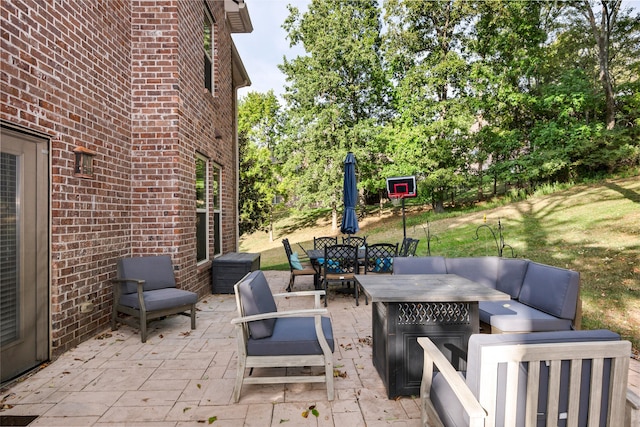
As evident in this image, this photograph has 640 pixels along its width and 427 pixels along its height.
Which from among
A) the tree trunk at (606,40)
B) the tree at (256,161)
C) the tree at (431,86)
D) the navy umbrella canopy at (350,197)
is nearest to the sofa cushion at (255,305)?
the navy umbrella canopy at (350,197)

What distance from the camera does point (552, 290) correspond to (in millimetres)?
3645

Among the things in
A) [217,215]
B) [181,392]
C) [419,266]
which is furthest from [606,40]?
[181,392]

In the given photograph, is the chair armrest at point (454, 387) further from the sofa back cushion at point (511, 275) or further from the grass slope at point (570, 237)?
the grass slope at point (570, 237)

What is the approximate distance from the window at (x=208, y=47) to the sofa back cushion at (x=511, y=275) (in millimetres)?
6323

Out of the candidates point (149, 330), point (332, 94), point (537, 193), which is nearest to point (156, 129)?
point (149, 330)

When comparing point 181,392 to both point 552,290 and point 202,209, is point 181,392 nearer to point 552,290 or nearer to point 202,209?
point 552,290

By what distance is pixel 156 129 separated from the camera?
5352mm

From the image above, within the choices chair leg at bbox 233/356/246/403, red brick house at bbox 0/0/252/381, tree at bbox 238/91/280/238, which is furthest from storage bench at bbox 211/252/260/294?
tree at bbox 238/91/280/238

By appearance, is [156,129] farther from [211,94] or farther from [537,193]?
[537,193]

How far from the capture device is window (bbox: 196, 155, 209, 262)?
661 centimetres

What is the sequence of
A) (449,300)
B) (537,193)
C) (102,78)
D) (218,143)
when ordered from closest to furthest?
(449,300) → (102,78) → (218,143) → (537,193)

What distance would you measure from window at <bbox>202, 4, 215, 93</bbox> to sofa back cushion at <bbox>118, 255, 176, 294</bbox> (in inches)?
155

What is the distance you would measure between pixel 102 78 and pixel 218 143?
328cm

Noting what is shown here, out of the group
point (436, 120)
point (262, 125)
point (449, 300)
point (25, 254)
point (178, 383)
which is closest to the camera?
point (449, 300)
